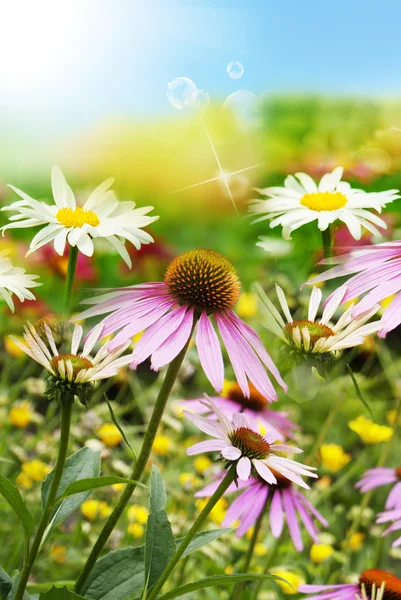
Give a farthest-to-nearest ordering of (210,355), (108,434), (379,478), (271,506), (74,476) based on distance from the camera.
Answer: (108,434)
(379,478)
(271,506)
(74,476)
(210,355)

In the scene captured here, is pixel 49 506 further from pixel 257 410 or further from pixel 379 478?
pixel 379 478

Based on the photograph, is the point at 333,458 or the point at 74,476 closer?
the point at 74,476

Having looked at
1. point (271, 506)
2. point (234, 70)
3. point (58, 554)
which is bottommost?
point (58, 554)

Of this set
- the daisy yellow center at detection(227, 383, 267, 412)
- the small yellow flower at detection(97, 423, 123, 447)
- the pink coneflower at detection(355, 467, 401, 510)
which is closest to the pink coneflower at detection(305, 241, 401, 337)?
the daisy yellow center at detection(227, 383, 267, 412)

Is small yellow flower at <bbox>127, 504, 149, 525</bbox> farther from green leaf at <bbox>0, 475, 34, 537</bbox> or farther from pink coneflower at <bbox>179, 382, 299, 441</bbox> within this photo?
green leaf at <bbox>0, 475, 34, 537</bbox>

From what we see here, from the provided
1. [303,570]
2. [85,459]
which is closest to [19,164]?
[85,459]

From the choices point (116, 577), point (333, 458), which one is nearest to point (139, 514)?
point (333, 458)

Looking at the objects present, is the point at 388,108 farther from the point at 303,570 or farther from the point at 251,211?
the point at 303,570
